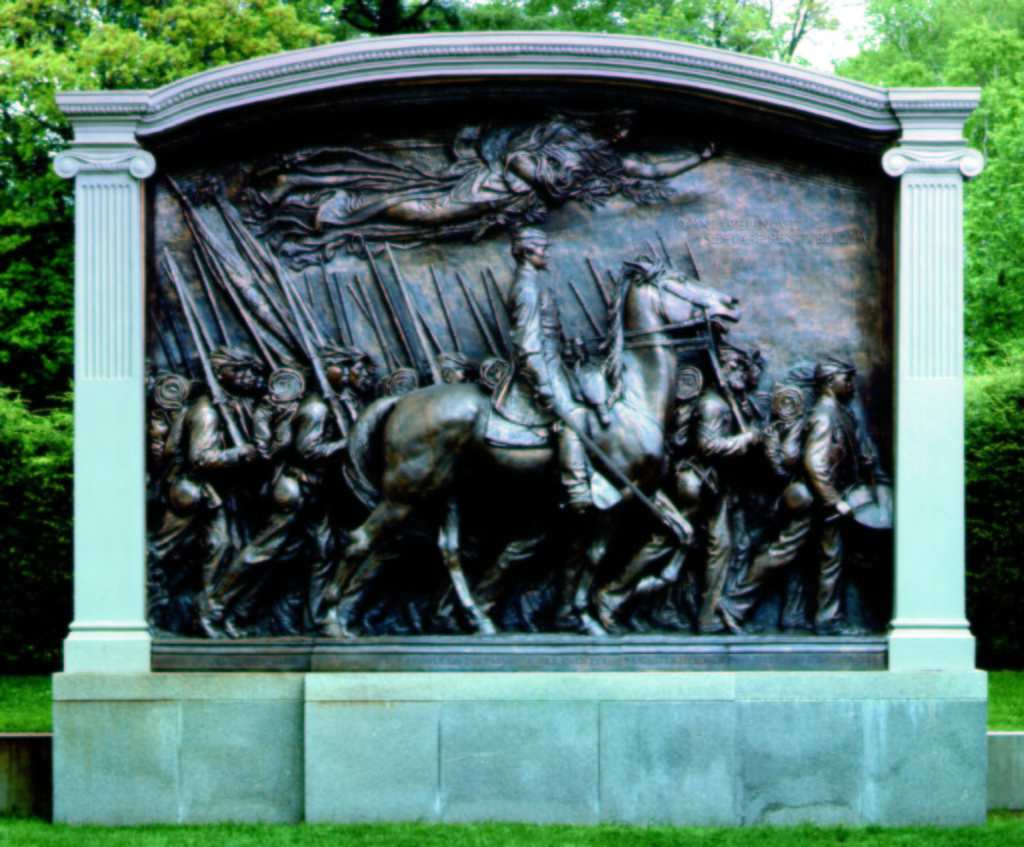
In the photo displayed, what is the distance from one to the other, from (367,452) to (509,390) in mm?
1146

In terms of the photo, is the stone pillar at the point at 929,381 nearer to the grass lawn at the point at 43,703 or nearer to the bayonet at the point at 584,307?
the bayonet at the point at 584,307

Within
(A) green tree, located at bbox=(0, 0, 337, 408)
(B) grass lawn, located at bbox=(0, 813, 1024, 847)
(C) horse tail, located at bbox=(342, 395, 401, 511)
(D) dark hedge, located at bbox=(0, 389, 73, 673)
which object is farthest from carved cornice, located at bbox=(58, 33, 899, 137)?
(A) green tree, located at bbox=(0, 0, 337, 408)

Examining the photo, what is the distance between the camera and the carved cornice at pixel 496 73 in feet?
36.3

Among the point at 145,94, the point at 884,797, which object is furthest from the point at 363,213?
the point at 884,797

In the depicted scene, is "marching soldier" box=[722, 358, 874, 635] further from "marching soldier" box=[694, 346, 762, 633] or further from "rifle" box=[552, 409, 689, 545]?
"rifle" box=[552, 409, 689, 545]

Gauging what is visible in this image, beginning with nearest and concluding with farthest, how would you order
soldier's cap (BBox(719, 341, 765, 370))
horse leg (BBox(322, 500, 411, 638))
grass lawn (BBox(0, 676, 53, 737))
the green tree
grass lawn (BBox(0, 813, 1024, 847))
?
1. grass lawn (BBox(0, 813, 1024, 847))
2. horse leg (BBox(322, 500, 411, 638))
3. soldier's cap (BBox(719, 341, 765, 370))
4. grass lawn (BBox(0, 676, 53, 737))
5. the green tree

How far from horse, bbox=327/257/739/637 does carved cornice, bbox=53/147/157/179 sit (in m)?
2.41

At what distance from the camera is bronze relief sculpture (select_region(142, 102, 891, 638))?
1113cm

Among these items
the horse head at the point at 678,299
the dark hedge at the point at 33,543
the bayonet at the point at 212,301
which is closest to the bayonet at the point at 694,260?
the horse head at the point at 678,299

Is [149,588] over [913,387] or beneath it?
beneath

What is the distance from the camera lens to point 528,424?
35.9 feet

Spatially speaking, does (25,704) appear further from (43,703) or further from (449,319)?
(449,319)

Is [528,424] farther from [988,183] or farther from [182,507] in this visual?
[988,183]

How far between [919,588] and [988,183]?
2031cm
